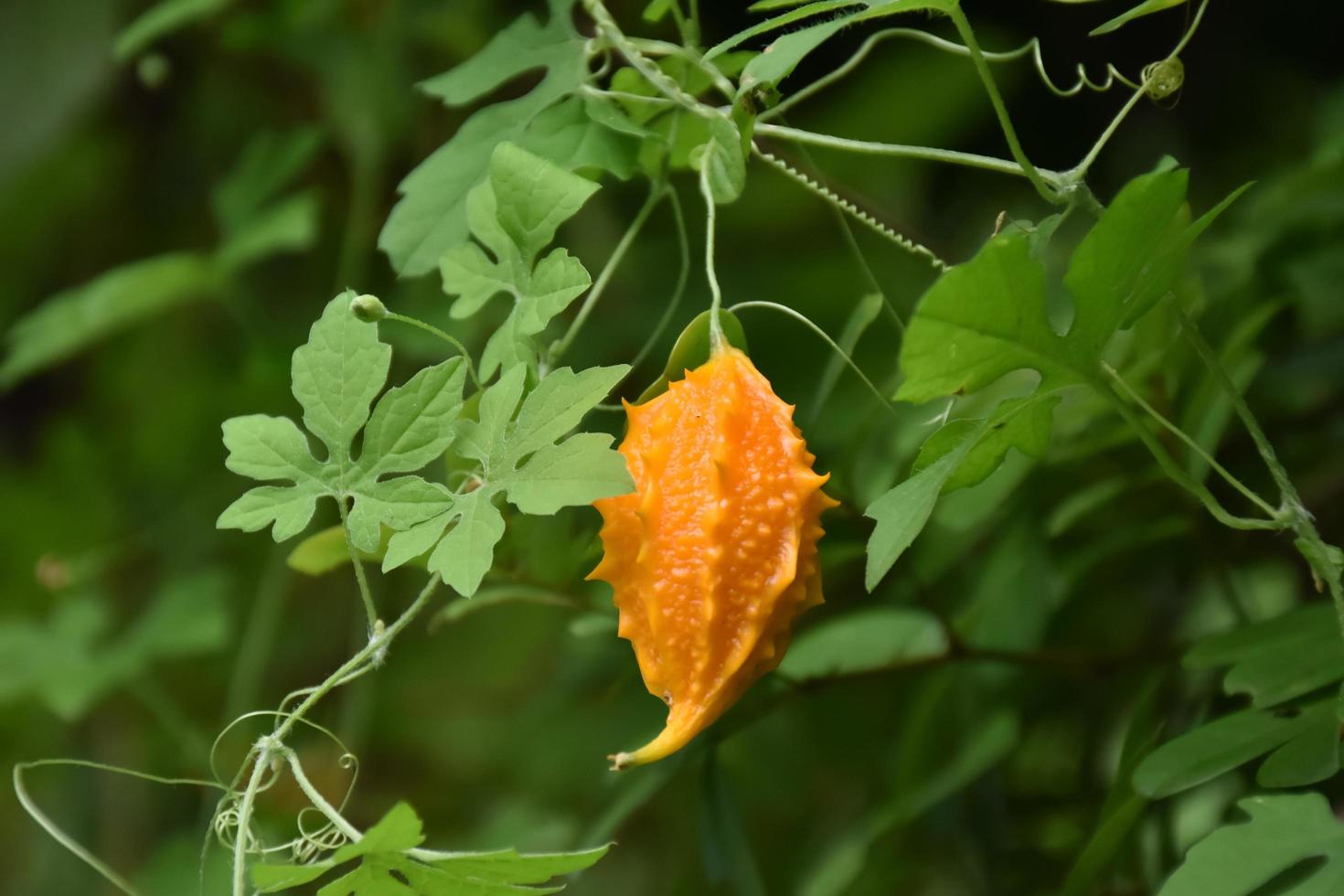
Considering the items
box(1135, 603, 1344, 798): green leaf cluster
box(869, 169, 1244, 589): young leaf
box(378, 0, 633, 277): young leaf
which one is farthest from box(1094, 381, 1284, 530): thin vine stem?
box(378, 0, 633, 277): young leaf

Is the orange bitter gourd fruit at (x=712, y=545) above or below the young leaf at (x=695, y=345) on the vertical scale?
below

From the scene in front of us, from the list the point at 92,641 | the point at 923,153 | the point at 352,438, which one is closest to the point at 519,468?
the point at 352,438

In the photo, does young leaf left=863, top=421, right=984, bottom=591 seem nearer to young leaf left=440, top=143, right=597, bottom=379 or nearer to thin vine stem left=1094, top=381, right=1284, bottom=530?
thin vine stem left=1094, top=381, right=1284, bottom=530

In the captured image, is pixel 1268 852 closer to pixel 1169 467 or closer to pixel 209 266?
pixel 1169 467

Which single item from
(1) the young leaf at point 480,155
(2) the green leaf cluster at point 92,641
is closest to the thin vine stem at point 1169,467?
(1) the young leaf at point 480,155

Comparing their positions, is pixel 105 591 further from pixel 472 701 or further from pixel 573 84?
pixel 573 84

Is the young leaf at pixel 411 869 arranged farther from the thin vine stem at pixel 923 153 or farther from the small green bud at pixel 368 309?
the thin vine stem at pixel 923 153

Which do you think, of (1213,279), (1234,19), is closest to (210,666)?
(1213,279)
